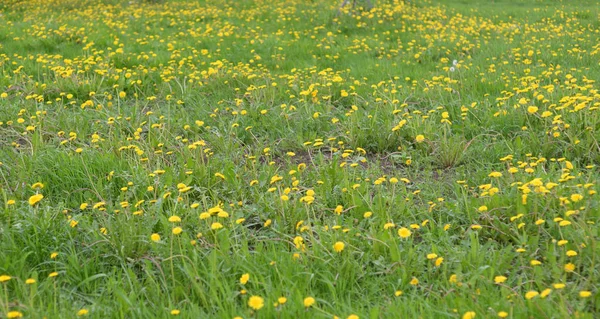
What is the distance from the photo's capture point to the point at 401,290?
8.78 feet

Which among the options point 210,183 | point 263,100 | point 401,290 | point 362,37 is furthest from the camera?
point 362,37

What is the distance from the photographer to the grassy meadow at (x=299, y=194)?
262 cm

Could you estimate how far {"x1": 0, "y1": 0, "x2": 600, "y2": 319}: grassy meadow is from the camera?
8.59 ft

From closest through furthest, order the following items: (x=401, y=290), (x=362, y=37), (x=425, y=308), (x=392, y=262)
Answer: (x=425, y=308)
(x=401, y=290)
(x=392, y=262)
(x=362, y=37)

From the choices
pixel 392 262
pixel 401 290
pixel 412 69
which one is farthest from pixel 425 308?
pixel 412 69

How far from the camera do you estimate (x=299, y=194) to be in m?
3.57

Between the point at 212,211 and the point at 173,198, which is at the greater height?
the point at 212,211

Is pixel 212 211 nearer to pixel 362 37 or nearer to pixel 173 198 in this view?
pixel 173 198

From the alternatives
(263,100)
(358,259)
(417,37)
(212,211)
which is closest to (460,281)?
(358,259)

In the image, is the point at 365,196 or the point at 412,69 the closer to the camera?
the point at 365,196

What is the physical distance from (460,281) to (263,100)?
3692mm

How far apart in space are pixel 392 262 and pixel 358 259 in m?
0.17

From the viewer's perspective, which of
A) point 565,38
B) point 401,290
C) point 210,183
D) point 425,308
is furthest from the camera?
point 565,38

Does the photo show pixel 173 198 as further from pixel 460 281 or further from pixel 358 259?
pixel 460 281
